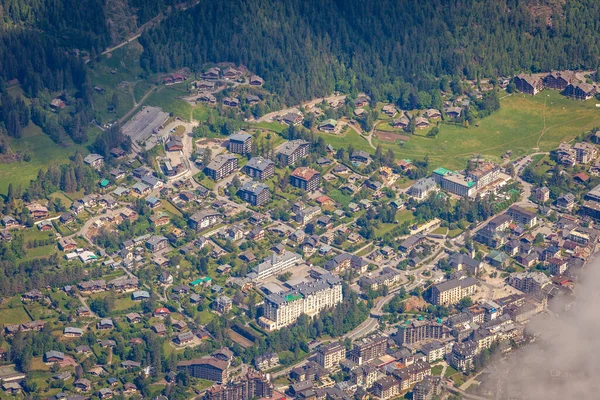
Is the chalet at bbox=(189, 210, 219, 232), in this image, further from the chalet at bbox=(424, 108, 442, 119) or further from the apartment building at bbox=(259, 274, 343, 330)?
the chalet at bbox=(424, 108, 442, 119)

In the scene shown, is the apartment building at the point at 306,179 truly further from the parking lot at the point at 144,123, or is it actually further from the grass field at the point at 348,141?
the parking lot at the point at 144,123

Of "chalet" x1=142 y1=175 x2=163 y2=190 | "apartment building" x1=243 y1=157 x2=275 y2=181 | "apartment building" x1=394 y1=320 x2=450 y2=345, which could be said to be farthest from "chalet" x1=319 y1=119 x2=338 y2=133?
"apartment building" x1=394 y1=320 x2=450 y2=345

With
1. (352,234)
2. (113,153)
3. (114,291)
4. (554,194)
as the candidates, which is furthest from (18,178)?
(554,194)

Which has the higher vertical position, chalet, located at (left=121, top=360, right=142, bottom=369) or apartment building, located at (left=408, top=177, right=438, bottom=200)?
apartment building, located at (left=408, top=177, right=438, bottom=200)

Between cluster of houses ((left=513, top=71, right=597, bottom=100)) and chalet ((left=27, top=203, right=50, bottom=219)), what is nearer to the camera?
chalet ((left=27, top=203, right=50, bottom=219))

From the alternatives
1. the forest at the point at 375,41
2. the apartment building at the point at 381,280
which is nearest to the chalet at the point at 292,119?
the forest at the point at 375,41

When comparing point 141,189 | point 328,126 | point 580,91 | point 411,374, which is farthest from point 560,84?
point 411,374

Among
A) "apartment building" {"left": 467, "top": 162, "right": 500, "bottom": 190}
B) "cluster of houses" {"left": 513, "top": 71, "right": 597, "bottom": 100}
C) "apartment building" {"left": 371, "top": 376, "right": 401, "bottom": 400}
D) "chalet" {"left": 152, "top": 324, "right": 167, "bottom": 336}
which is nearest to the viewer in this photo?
"apartment building" {"left": 371, "top": 376, "right": 401, "bottom": 400}
